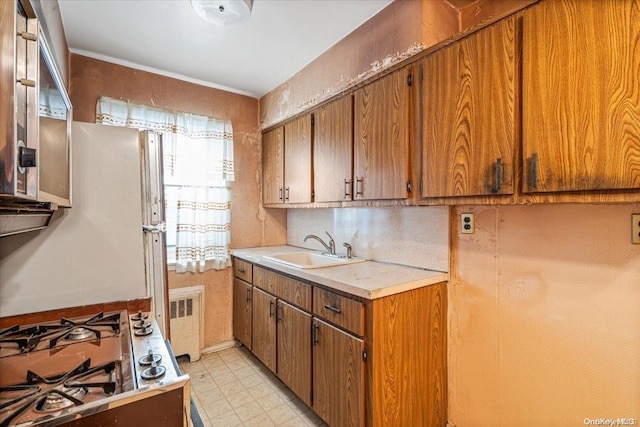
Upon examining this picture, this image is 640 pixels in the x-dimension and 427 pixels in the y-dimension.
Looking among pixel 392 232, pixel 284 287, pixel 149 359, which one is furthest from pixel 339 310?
pixel 149 359

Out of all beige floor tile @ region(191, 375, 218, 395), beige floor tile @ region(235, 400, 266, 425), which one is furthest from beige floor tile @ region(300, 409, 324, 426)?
beige floor tile @ region(191, 375, 218, 395)

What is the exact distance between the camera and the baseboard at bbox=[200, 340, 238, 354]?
9.14 feet

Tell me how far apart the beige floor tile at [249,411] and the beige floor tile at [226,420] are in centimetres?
3

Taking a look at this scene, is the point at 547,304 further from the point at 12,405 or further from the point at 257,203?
the point at 257,203

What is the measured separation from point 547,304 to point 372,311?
81 centimetres

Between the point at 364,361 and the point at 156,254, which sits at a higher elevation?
the point at 156,254

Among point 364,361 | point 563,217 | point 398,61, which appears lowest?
point 364,361

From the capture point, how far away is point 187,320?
2.62 meters

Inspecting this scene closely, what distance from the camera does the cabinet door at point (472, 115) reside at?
1257 millimetres

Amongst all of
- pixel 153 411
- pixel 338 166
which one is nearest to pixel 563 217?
pixel 338 166

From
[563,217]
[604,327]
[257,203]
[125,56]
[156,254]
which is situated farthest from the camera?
[257,203]

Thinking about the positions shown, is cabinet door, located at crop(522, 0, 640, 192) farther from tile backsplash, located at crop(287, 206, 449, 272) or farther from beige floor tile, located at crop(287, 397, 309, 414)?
beige floor tile, located at crop(287, 397, 309, 414)

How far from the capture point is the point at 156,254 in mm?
1610

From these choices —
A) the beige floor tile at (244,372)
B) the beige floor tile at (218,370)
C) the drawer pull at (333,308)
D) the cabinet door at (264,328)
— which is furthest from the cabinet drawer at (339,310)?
the beige floor tile at (218,370)
